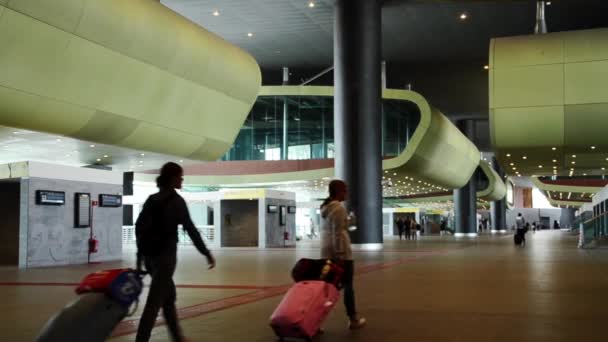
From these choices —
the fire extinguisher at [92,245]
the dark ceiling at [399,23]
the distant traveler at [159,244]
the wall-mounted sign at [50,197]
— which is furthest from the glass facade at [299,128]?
the distant traveler at [159,244]

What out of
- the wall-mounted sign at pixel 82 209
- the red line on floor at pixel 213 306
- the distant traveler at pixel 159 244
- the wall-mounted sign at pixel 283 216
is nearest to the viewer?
the distant traveler at pixel 159 244

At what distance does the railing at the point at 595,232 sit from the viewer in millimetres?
32031

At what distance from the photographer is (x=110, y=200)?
25531mm

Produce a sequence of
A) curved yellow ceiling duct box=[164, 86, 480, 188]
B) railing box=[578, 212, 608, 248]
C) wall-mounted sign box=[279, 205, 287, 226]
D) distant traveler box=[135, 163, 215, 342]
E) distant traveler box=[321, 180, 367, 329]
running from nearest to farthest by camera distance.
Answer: distant traveler box=[135, 163, 215, 342] < distant traveler box=[321, 180, 367, 329] < railing box=[578, 212, 608, 248] < wall-mounted sign box=[279, 205, 287, 226] < curved yellow ceiling duct box=[164, 86, 480, 188]

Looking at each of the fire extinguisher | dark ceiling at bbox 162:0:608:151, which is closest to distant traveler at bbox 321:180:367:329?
the fire extinguisher

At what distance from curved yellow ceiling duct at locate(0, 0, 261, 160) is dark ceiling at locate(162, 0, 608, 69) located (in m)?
8.88

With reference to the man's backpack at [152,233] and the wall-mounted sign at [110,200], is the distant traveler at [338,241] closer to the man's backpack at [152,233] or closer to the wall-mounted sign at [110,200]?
the man's backpack at [152,233]

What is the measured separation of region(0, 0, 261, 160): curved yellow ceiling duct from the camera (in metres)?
18.0

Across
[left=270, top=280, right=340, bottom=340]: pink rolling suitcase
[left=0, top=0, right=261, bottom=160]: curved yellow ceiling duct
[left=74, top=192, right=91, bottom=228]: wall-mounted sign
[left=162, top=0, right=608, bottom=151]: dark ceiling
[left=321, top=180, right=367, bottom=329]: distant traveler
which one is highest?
[left=162, top=0, right=608, bottom=151]: dark ceiling

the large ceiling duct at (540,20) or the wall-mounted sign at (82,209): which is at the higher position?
the large ceiling duct at (540,20)

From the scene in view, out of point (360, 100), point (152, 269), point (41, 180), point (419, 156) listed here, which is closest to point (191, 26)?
point (41, 180)

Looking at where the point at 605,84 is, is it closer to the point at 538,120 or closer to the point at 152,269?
the point at 538,120

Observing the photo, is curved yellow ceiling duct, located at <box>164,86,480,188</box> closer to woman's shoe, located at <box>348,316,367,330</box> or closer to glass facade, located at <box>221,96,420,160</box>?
glass facade, located at <box>221,96,420,160</box>

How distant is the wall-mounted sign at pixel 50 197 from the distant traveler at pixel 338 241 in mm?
16660
